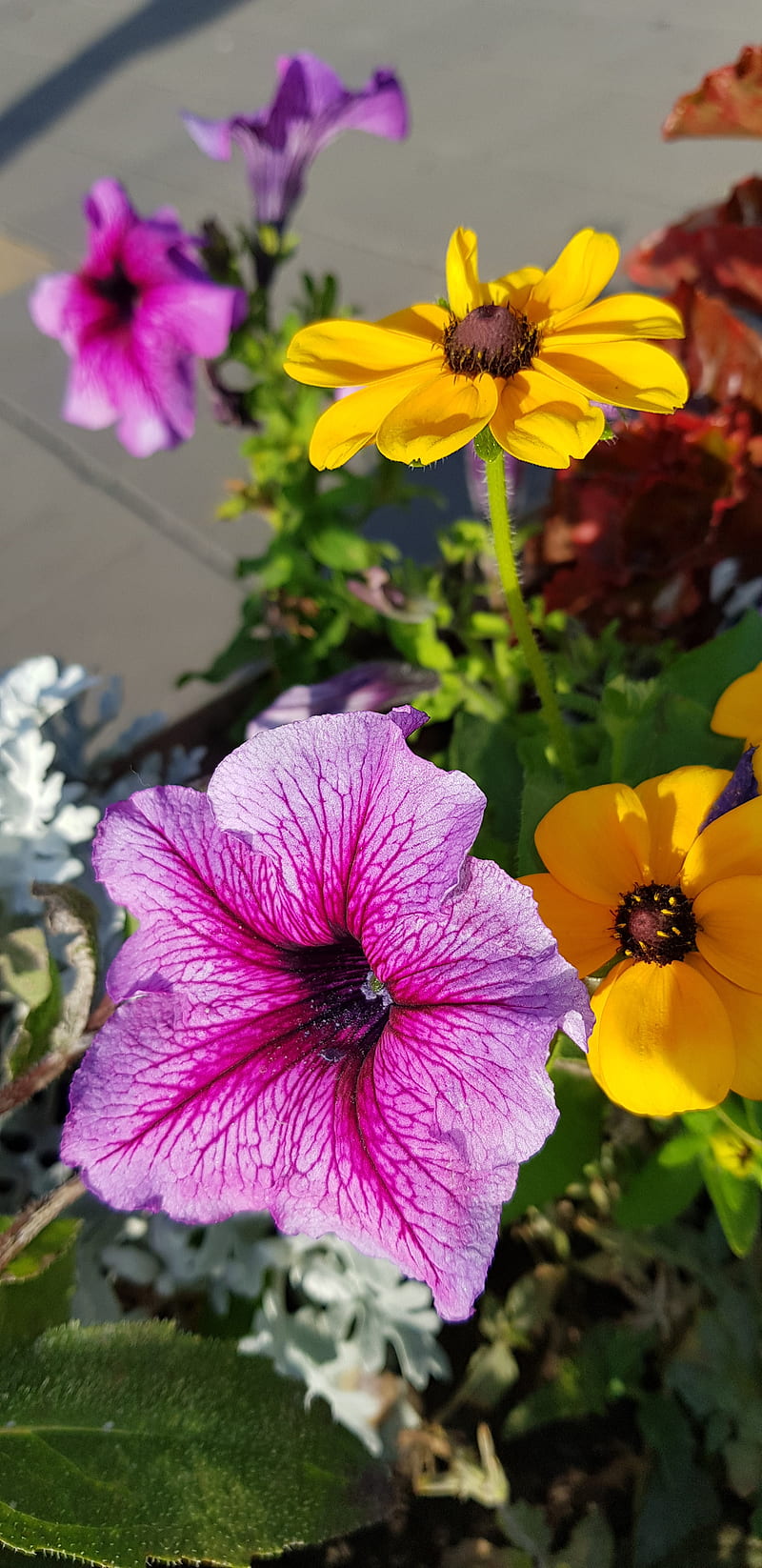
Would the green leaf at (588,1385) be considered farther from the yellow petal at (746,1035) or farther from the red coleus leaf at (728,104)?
the red coleus leaf at (728,104)

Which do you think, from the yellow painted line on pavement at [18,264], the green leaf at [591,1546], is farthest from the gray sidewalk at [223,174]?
the green leaf at [591,1546]

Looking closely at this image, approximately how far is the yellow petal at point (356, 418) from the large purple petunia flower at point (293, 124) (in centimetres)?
99

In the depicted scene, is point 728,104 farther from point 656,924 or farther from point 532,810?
point 656,924

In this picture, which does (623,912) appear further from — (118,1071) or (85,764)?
(85,764)

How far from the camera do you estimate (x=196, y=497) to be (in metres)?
2.14

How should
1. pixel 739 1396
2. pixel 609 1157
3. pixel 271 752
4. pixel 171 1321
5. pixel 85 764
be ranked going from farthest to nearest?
1. pixel 85 764
2. pixel 609 1157
3. pixel 739 1396
4. pixel 171 1321
5. pixel 271 752

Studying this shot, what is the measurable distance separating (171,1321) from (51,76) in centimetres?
391

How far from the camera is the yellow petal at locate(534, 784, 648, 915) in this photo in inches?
26.7

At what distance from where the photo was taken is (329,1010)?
2.42 ft

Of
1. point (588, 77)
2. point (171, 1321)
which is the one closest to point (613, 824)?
point (171, 1321)

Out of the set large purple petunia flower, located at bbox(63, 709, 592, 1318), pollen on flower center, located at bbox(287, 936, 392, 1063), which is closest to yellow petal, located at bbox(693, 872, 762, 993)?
large purple petunia flower, located at bbox(63, 709, 592, 1318)

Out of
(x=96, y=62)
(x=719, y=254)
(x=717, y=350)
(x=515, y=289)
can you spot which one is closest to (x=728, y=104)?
(x=719, y=254)

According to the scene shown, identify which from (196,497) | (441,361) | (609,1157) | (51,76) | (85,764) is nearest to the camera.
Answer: (441,361)

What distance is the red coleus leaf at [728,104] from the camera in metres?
1.42
